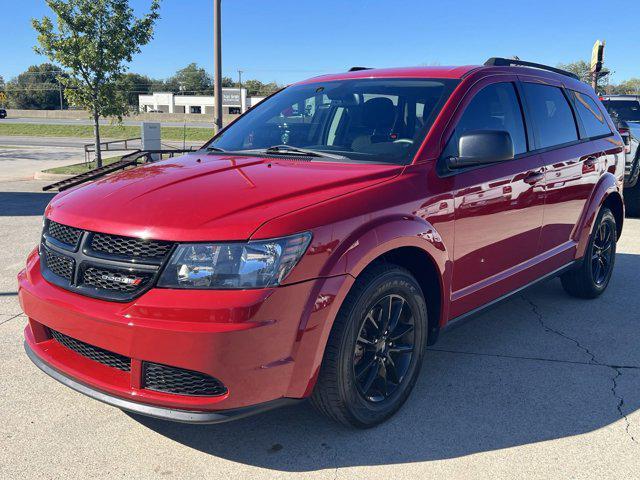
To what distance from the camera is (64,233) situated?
9.43 ft

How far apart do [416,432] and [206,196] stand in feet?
5.17

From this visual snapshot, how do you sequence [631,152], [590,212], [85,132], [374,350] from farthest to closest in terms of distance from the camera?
1. [85,132]
2. [631,152]
3. [590,212]
4. [374,350]

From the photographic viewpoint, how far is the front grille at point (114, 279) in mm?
Result: 2523

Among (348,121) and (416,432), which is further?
(348,121)

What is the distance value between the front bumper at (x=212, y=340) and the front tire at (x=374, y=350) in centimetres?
13

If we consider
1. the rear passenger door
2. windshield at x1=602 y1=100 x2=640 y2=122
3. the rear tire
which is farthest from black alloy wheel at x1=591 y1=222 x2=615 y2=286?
windshield at x1=602 y1=100 x2=640 y2=122

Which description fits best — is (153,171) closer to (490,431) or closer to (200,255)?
(200,255)

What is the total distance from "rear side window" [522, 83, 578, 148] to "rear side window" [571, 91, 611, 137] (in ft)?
0.74

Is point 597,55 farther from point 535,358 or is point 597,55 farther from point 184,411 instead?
point 184,411

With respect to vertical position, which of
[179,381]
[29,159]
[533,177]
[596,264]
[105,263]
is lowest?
[29,159]

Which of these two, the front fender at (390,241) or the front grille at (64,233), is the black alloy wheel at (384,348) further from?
the front grille at (64,233)

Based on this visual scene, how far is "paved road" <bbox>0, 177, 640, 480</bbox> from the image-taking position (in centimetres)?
277

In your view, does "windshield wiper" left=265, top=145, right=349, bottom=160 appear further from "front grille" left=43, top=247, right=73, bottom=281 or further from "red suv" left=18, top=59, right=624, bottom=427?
"front grille" left=43, top=247, right=73, bottom=281

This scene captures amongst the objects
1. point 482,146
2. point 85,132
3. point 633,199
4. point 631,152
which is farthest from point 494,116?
point 85,132
